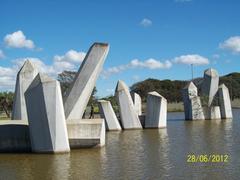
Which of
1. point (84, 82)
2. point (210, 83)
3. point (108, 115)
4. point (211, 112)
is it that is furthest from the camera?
point (210, 83)

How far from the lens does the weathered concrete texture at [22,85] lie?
2159 cm

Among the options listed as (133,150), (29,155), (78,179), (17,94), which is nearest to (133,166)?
(78,179)

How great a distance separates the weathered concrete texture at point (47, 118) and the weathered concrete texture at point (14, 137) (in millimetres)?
1071

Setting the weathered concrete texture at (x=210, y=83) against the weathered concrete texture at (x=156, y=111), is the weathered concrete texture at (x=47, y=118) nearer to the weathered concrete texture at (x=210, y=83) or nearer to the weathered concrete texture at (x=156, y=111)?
the weathered concrete texture at (x=156, y=111)

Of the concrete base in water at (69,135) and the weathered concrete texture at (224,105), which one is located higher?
the weathered concrete texture at (224,105)

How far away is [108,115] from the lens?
28.0 m

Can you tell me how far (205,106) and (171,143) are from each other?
20.1 metres

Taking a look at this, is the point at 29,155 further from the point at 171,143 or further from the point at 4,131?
the point at 171,143

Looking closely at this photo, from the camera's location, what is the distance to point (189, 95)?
1479 inches

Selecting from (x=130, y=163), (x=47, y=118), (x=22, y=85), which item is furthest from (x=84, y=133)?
(x=22, y=85)

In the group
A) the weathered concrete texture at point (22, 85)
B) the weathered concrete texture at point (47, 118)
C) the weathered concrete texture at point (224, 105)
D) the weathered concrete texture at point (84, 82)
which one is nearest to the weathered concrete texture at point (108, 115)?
the weathered concrete texture at point (22, 85)

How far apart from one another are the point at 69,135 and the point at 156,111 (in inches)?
463

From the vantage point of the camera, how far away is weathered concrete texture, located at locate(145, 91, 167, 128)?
28016mm

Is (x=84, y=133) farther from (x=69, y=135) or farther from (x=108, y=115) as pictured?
(x=108, y=115)
